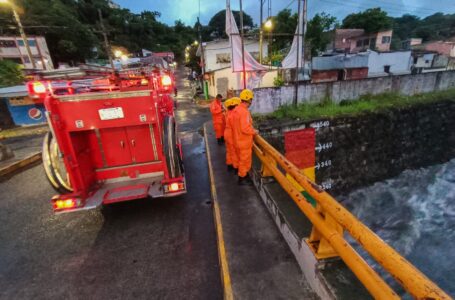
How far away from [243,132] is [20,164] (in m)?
7.85

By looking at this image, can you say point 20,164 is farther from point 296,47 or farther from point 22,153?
point 296,47

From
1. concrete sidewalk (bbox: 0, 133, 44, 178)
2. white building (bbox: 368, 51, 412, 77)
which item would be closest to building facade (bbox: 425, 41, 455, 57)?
white building (bbox: 368, 51, 412, 77)

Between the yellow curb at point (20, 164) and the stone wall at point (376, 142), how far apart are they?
7997 mm

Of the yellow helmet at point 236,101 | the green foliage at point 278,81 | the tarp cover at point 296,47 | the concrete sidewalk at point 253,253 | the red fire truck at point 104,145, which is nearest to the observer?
the concrete sidewalk at point 253,253

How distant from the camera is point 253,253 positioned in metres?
2.70

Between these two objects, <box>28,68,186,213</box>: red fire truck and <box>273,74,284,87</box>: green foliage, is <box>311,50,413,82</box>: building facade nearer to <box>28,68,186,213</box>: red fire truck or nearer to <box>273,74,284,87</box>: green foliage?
<box>273,74,284,87</box>: green foliage

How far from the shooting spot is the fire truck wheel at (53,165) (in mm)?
3619

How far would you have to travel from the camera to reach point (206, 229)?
12.7 ft

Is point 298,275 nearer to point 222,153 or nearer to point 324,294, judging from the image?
point 324,294

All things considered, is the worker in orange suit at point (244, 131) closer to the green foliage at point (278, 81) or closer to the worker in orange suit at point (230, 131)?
the worker in orange suit at point (230, 131)

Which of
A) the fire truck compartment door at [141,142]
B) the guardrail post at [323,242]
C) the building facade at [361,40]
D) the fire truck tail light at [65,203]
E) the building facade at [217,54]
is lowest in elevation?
the fire truck tail light at [65,203]

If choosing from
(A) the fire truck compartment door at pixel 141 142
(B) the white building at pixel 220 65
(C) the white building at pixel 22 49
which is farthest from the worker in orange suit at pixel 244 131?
(C) the white building at pixel 22 49

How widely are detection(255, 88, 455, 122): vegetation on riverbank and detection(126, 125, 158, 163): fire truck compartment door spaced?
19.2 ft

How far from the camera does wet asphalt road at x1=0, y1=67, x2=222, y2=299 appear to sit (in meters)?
2.87
